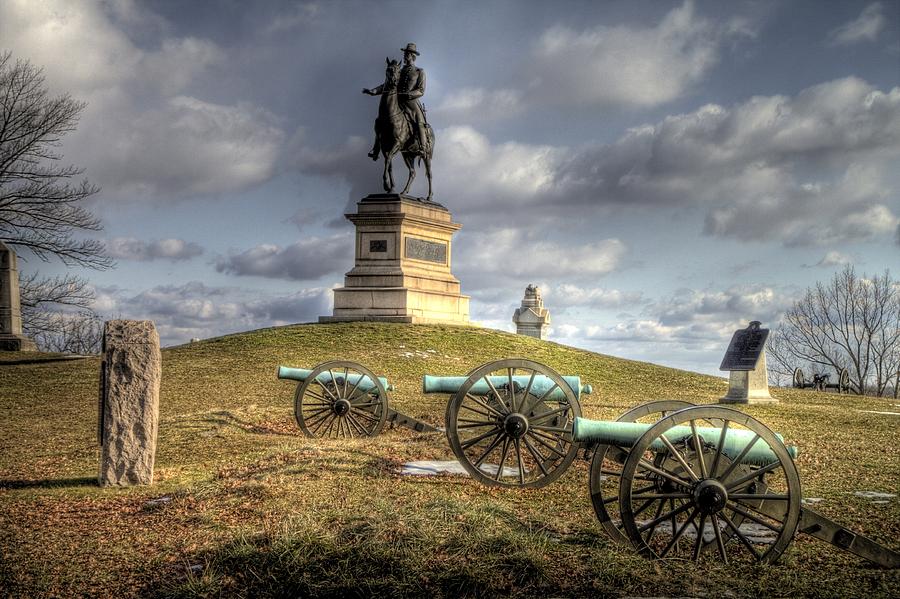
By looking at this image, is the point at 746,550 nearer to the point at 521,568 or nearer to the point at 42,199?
the point at 521,568

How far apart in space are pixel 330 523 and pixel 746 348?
551 inches

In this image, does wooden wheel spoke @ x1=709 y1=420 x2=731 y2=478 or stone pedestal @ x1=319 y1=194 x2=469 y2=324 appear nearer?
wooden wheel spoke @ x1=709 y1=420 x2=731 y2=478

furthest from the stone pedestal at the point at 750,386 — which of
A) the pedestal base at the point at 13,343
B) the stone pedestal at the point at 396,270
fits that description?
the pedestal base at the point at 13,343

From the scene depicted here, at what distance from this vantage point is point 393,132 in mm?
25062

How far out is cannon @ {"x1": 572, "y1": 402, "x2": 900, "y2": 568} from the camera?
507 cm

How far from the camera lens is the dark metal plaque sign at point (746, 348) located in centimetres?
1745

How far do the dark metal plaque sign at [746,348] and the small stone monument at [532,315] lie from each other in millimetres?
26571

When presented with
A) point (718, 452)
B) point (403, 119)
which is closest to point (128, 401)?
point (718, 452)

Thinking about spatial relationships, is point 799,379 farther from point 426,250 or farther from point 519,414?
point 519,414

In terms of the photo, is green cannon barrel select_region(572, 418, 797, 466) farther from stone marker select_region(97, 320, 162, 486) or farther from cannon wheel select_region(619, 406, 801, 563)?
stone marker select_region(97, 320, 162, 486)

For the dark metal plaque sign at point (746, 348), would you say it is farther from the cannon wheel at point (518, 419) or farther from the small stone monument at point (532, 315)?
the small stone monument at point (532, 315)

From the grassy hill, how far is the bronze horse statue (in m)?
13.6

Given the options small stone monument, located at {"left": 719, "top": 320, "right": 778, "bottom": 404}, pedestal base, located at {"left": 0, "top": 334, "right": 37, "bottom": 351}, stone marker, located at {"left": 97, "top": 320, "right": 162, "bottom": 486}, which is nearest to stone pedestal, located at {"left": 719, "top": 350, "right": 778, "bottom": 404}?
small stone monument, located at {"left": 719, "top": 320, "right": 778, "bottom": 404}

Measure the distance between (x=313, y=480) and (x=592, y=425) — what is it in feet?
10.2
